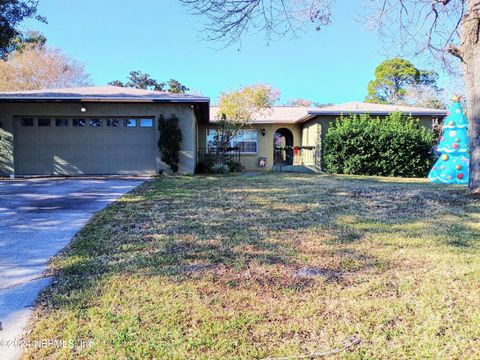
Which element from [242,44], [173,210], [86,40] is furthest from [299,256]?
[86,40]

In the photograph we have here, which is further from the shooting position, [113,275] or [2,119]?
[2,119]

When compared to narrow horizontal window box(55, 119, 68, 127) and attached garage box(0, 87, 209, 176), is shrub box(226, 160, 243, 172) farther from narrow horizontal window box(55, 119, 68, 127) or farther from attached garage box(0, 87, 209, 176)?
narrow horizontal window box(55, 119, 68, 127)

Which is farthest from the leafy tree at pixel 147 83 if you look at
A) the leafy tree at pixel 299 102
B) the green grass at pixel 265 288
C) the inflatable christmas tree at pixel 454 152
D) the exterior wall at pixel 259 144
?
the green grass at pixel 265 288

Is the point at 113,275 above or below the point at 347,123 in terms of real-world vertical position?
below

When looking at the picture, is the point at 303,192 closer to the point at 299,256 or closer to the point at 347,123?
the point at 299,256

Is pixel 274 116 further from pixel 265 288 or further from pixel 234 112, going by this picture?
pixel 265 288

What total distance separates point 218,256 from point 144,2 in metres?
8.12

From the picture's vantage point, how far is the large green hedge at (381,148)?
14.6 m

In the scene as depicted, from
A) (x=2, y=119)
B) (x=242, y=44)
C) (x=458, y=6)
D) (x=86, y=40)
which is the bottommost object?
(x=2, y=119)

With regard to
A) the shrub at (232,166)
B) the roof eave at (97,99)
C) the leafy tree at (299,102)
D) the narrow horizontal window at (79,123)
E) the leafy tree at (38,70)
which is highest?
the leafy tree at (38,70)

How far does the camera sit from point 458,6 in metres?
8.50

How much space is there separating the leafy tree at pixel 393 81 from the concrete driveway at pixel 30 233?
96.8ft

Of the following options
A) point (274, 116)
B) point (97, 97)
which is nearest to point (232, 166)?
point (274, 116)

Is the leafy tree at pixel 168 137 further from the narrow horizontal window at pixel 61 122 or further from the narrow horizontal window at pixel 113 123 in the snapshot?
the narrow horizontal window at pixel 61 122
